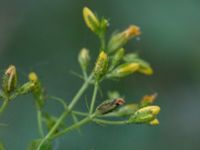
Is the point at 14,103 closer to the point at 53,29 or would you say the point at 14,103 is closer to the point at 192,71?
the point at 53,29

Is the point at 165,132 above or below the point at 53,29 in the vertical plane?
below

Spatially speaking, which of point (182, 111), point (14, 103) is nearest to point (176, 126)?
point (182, 111)

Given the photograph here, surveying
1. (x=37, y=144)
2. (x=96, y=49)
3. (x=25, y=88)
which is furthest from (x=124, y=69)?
(x=96, y=49)

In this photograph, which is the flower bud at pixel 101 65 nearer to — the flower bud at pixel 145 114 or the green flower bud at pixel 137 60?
the flower bud at pixel 145 114

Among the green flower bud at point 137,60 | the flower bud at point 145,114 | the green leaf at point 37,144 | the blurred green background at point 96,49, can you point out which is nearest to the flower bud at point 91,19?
the green flower bud at point 137,60

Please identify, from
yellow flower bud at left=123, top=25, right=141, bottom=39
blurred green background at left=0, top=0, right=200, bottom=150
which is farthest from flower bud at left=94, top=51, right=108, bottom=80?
blurred green background at left=0, top=0, right=200, bottom=150
